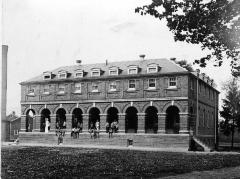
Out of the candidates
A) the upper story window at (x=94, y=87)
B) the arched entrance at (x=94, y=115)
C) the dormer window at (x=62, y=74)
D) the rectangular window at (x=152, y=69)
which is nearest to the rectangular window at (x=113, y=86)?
the upper story window at (x=94, y=87)

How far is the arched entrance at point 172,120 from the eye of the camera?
3941 cm

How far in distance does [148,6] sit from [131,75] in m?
28.6

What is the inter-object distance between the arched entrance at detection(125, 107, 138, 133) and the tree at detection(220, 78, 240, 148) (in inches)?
509

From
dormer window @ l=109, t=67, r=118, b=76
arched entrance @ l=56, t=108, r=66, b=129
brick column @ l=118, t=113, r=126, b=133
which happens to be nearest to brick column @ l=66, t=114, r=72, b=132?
arched entrance @ l=56, t=108, r=66, b=129

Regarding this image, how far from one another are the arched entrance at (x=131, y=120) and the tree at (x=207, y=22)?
29.0 meters

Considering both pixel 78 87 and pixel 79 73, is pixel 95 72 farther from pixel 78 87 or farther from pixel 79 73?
pixel 78 87

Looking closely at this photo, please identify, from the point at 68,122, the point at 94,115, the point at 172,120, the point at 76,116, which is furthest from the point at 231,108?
the point at 68,122

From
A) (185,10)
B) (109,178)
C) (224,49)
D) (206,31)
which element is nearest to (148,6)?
(185,10)

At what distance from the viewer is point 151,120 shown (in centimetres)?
4069

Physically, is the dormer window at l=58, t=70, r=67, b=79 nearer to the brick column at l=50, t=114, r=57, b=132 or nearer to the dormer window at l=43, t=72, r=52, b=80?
the dormer window at l=43, t=72, r=52, b=80

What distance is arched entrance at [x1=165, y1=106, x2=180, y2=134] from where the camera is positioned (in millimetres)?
39406

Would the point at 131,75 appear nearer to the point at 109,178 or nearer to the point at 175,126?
the point at 175,126

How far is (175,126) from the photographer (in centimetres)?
3941

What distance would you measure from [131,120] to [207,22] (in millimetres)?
30691
